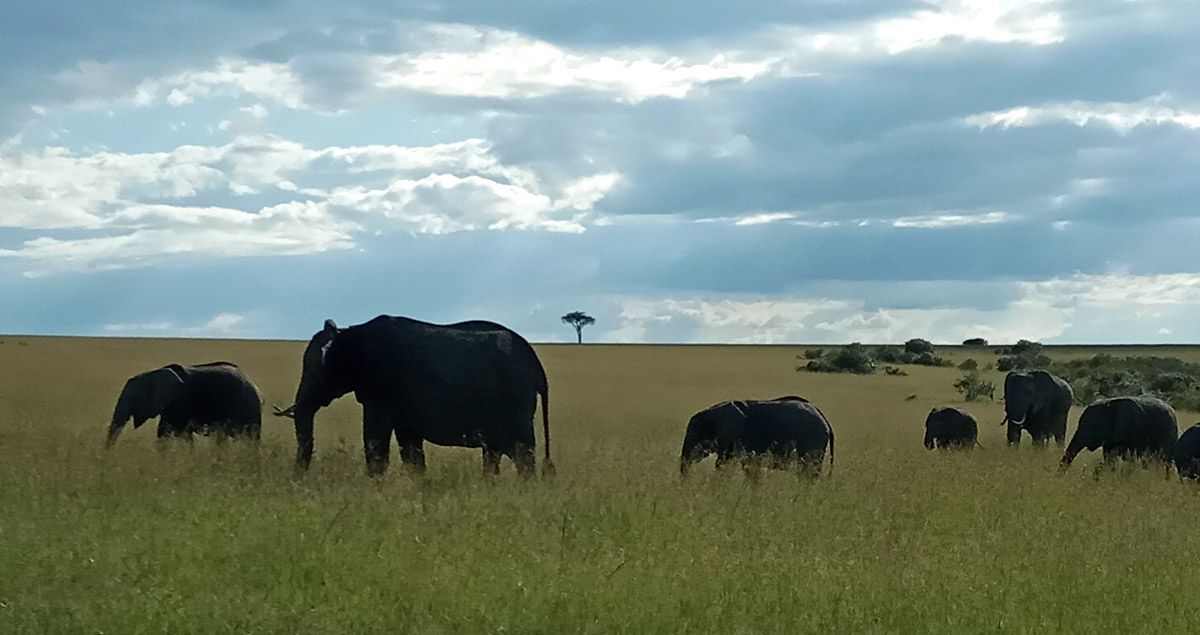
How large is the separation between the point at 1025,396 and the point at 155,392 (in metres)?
15.6

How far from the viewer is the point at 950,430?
2289 centimetres

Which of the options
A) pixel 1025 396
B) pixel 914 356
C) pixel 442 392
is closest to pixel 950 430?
pixel 1025 396

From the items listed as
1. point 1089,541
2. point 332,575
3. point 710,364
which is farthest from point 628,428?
point 710,364

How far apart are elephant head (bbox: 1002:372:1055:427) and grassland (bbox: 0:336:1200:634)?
23.2 ft

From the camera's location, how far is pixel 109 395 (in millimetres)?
33281

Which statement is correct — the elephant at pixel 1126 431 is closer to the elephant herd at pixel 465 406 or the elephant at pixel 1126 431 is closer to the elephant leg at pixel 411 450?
the elephant herd at pixel 465 406

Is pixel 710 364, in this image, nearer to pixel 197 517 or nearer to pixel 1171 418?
pixel 1171 418

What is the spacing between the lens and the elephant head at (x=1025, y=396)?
24422mm

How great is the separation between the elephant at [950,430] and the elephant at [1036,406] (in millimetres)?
1597

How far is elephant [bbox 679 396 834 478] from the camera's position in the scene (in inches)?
636

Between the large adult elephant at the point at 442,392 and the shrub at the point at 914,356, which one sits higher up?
the shrub at the point at 914,356

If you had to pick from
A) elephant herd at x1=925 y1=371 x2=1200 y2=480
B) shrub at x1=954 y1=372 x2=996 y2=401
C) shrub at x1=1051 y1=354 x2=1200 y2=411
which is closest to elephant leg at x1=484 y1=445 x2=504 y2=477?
elephant herd at x1=925 y1=371 x2=1200 y2=480

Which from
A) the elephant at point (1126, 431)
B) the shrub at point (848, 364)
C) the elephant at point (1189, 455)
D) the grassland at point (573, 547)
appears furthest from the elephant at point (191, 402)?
the shrub at point (848, 364)

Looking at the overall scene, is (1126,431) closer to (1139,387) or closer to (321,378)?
(321,378)
